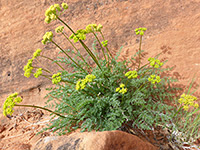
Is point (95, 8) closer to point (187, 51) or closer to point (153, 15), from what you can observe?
point (153, 15)

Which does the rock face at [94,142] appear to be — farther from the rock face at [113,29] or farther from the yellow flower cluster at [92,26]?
the rock face at [113,29]

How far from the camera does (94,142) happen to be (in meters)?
1.67

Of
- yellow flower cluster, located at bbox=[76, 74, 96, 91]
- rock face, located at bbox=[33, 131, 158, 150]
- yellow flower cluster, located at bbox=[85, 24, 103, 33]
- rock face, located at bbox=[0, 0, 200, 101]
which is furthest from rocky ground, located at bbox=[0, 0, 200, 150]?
yellow flower cluster, located at bbox=[76, 74, 96, 91]

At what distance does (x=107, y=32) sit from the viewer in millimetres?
3592

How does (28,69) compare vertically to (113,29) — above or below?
below

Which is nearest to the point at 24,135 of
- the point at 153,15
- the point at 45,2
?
the point at 45,2

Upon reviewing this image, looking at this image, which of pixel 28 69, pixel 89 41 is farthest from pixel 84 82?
pixel 89 41

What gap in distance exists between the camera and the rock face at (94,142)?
1673mm

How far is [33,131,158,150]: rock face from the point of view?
1.67 meters

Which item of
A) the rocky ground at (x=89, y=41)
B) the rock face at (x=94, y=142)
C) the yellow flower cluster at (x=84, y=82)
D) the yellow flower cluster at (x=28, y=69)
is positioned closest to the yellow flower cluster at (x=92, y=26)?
the yellow flower cluster at (x=84, y=82)

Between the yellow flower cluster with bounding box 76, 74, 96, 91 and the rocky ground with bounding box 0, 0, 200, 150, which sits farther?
the rocky ground with bounding box 0, 0, 200, 150

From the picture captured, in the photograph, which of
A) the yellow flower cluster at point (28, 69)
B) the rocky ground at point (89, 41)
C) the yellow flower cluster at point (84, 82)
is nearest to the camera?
the yellow flower cluster at point (84, 82)

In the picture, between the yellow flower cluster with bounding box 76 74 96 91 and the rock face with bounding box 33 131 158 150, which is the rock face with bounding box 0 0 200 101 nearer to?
the yellow flower cluster with bounding box 76 74 96 91

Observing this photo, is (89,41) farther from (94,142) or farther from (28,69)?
(94,142)
